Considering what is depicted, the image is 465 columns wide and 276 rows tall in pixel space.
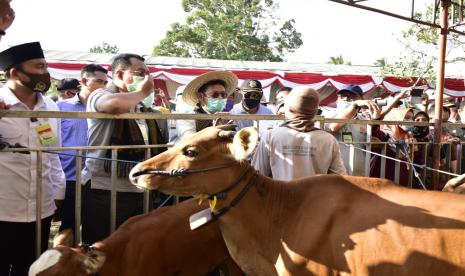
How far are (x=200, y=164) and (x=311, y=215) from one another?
2.51 feet

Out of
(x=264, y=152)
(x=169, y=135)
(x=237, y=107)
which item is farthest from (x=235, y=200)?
(x=237, y=107)

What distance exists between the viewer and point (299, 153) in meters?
3.17

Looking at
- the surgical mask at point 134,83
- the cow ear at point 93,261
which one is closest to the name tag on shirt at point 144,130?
the surgical mask at point 134,83

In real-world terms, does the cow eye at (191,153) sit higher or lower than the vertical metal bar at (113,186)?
higher

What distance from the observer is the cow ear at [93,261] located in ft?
8.87

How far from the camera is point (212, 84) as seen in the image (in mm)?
4270

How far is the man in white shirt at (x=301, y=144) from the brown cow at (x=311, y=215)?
41cm

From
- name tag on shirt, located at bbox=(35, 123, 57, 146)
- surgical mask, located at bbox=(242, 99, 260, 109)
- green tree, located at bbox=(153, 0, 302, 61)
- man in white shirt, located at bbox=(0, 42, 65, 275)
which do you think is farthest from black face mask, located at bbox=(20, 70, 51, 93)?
green tree, located at bbox=(153, 0, 302, 61)

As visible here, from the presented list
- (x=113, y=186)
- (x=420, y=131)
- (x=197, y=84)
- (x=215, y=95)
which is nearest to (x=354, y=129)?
(x=420, y=131)

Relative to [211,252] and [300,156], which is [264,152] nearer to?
[300,156]

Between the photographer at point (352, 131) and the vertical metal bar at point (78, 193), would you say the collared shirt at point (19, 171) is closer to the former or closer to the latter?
the vertical metal bar at point (78, 193)

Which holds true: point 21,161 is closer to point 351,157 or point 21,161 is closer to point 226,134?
point 226,134

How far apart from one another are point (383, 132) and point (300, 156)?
243 cm

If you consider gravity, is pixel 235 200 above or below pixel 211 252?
above
